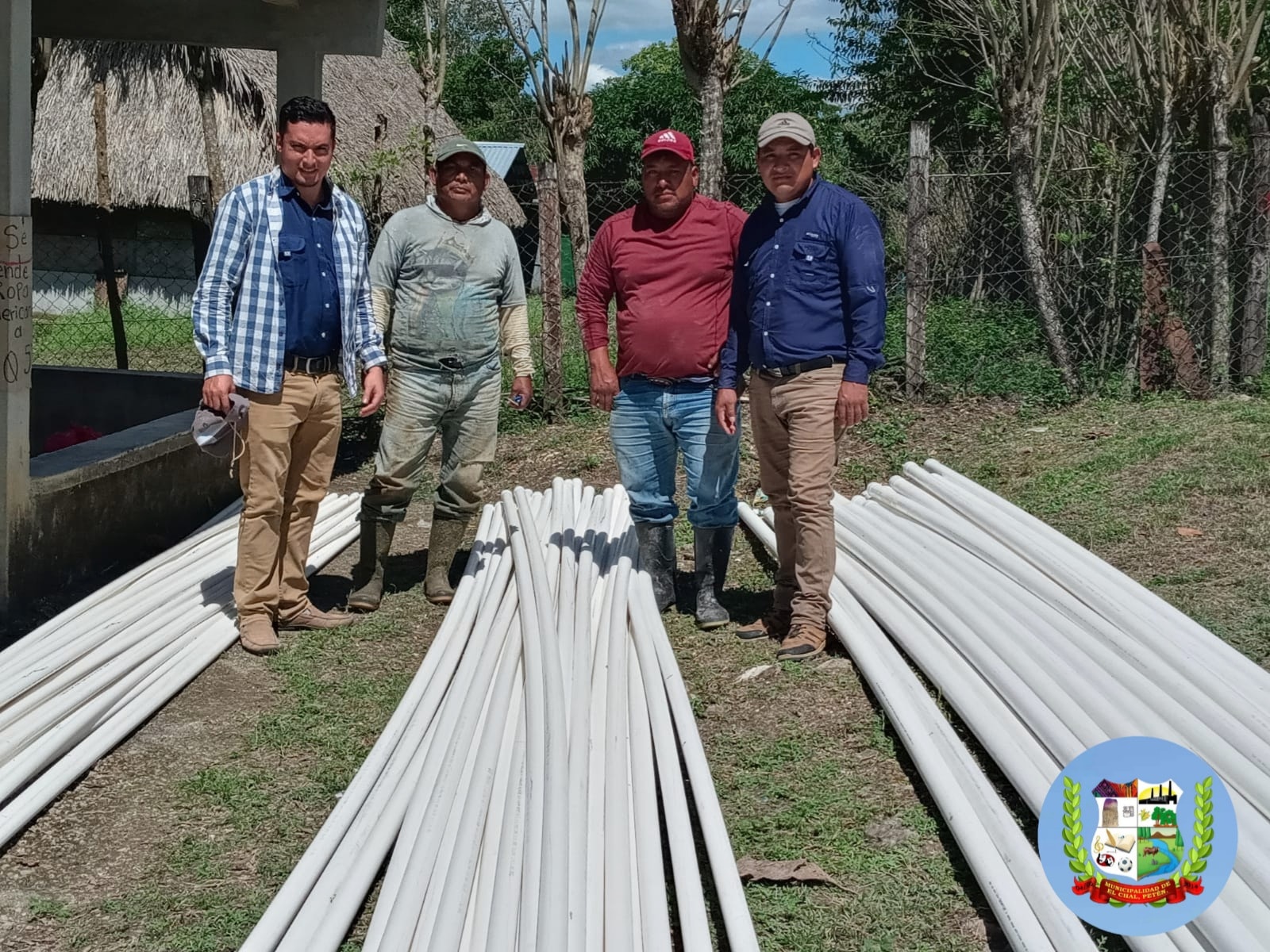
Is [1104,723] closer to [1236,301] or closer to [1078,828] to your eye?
[1078,828]

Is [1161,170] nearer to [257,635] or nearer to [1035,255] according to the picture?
[1035,255]

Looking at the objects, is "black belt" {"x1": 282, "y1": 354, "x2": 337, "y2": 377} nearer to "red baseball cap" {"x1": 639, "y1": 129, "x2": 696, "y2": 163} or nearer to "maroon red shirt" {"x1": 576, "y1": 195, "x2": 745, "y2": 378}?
"maroon red shirt" {"x1": 576, "y1": 195, "x2": 745, "y2": 378}

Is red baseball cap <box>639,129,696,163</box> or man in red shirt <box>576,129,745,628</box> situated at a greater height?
red baseball cap <box>639,129,696,163</box>

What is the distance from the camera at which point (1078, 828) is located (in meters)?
2.86

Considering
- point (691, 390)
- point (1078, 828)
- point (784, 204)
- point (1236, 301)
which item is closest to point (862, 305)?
point (784, 204)

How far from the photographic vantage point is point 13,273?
537 cm

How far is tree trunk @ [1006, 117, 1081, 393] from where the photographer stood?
31.3 ft

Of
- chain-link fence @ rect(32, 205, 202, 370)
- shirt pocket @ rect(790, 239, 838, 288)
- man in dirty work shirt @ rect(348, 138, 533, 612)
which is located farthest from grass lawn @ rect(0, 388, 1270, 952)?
chain-link fence @ rect(32, 205, 202, 370)

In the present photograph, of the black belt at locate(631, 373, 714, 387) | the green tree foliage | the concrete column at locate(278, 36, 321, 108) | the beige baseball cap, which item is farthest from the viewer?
the green tree foliage

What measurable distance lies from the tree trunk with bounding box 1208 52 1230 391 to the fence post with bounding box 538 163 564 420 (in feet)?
14.9

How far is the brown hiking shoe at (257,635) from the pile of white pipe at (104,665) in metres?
0.07

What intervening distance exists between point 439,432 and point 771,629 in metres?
1.75

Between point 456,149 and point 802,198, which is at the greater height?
point 456,149

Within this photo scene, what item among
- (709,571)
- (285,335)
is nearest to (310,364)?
(285,335)
